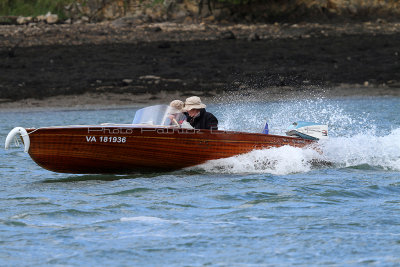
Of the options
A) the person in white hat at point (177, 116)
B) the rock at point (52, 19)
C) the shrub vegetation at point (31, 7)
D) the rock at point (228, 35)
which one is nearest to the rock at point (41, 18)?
the rock at point (52, 19)

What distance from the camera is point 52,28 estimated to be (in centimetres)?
3947

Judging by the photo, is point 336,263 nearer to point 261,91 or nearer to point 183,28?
point 261,91

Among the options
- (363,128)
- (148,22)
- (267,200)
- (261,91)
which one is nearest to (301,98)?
(261,91)

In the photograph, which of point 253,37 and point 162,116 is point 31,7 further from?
point 162,116

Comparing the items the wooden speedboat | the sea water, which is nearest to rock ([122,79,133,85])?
the sea water

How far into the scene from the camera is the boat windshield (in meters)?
14.2

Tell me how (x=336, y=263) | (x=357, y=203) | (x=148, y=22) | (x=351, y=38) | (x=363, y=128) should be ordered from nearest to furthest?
(x=336, y=263) < (x=357, y=203) < (x=363, y=128) < (x=351, y=38) < (x=148, y=22)

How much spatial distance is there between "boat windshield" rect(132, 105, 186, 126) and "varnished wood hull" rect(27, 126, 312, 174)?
36 cm

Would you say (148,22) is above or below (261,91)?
above

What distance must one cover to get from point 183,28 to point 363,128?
59.2 feet

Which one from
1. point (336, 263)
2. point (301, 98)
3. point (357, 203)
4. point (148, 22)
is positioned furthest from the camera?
point (148, 22)

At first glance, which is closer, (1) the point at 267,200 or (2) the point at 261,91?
(1) the point at 267,200

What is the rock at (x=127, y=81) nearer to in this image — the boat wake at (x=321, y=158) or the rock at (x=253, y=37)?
the rock at (x=253, y=37)

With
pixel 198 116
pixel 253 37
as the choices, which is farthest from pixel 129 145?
pixel 253 37
